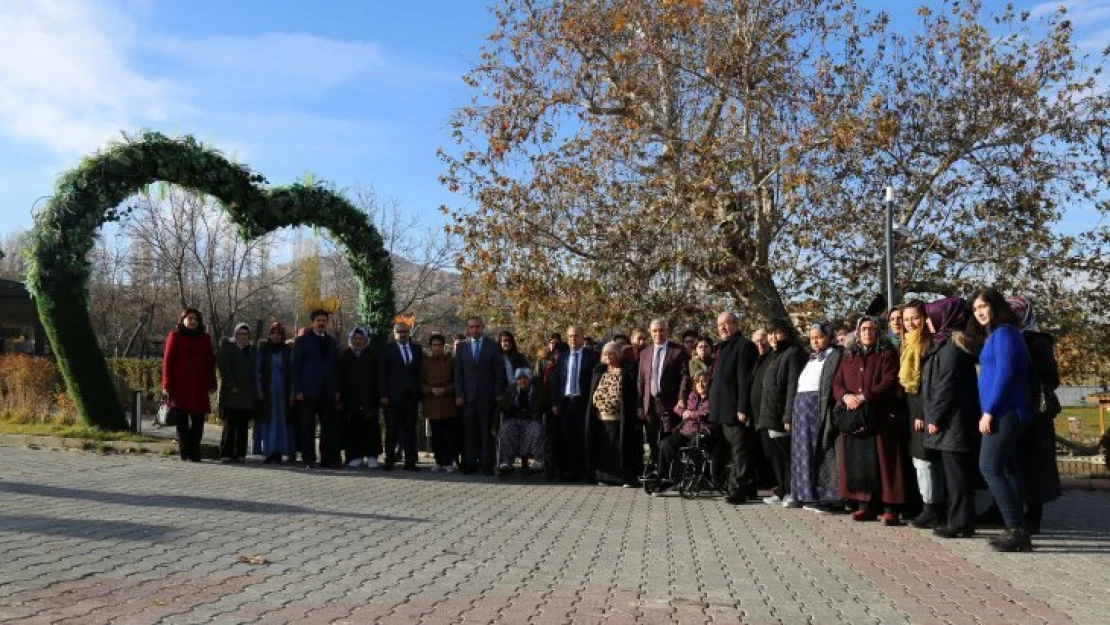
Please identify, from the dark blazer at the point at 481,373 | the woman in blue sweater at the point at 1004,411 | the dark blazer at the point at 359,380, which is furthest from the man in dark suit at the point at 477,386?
the woman in blue sweater at the point at 1004,411

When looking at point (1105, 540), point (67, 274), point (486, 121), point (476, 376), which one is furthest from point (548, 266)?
point (1105, 540)

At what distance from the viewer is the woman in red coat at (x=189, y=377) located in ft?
42.3

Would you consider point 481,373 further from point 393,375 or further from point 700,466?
point 700,466

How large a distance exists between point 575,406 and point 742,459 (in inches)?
109

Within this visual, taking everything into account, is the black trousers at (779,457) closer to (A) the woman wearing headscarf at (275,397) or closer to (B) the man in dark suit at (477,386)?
(B) the man in dark suit at (477,386)

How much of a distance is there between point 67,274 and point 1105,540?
12649mm

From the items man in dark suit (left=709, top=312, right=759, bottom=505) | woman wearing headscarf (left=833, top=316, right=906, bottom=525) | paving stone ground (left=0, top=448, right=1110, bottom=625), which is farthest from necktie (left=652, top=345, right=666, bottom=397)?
woman wearing headscarf (left=833, top=316, right=906, bottom=525)

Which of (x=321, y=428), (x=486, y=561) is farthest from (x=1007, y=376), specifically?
(x=321, y=428)

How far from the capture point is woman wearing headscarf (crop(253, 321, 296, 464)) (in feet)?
44.6

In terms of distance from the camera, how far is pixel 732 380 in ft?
Result: 36.3

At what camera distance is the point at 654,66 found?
18344 mm

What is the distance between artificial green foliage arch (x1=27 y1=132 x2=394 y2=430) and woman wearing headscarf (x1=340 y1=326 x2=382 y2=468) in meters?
3.36

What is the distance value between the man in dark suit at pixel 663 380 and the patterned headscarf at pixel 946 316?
3363mm

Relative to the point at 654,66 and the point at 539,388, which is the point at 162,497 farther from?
the point at 654,66
